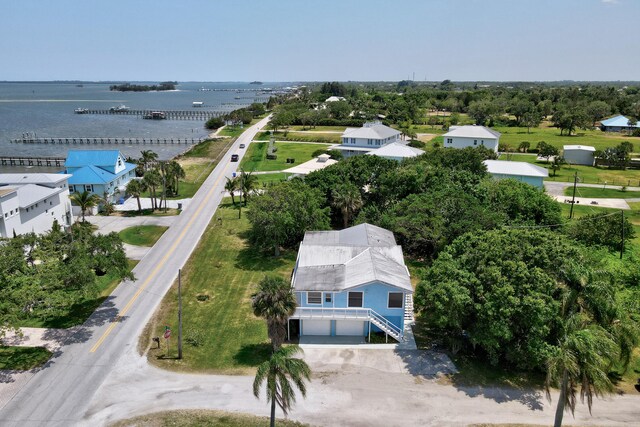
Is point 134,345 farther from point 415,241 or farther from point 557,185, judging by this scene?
point 557,185

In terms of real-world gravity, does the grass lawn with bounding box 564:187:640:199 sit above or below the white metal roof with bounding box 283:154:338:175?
below

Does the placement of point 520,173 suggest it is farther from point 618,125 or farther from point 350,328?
point 618,125

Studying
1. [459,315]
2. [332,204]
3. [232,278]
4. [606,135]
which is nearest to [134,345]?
[232,278]

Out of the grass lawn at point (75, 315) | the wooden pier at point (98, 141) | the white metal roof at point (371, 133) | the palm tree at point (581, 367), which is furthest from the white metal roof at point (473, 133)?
the palm tree at point (581, 367)

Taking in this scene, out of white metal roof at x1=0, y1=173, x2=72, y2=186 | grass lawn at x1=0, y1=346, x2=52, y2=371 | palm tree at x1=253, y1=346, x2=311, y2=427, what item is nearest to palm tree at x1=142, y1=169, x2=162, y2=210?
white metal roof at x1=0, y1=173, x2=72, y2=186

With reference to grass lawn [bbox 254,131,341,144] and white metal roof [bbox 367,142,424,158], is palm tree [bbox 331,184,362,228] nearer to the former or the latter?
white metal roof [bbox 367,142,424,158]

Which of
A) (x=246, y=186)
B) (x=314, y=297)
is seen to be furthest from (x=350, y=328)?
(x=246, y=186)
